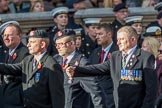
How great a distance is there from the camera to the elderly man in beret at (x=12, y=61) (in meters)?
14.3

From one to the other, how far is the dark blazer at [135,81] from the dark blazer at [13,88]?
1084mm

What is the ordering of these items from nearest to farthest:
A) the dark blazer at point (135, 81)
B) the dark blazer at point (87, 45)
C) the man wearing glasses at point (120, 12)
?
the dark blazer at point (135, 81)
the dark blazer at point (87, 45)
the man wearing glasses at point (120, 12)

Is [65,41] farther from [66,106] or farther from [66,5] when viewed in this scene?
[66,5]

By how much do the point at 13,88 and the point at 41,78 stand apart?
2.36ft

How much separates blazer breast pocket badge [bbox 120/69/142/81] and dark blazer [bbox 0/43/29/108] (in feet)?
5.17

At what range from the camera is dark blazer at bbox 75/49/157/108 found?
44.6ft

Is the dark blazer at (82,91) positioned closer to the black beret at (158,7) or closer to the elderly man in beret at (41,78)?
the elderly man in beret at (41,78)

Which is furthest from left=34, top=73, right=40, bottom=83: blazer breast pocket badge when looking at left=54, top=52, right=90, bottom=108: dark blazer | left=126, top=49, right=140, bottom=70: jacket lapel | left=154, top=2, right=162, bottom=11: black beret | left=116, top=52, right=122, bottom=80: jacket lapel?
left=154, top=2, right=162, bottom=11: black beret

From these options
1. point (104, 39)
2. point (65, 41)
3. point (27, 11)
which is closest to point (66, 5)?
point (27, 11)

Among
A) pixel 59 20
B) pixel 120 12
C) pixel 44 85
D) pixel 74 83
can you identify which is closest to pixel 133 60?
pixel 74 83

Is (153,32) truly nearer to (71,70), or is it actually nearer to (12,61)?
(12,61)

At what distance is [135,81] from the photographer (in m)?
13.7

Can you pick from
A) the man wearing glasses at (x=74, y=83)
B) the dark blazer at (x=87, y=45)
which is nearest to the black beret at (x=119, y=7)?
the dark blazer at (x=87, y=45)

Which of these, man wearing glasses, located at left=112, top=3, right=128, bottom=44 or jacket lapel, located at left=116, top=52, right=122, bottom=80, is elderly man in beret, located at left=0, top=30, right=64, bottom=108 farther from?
man wearing glasses, located at left=112, top=3, right=128, bottom=44
